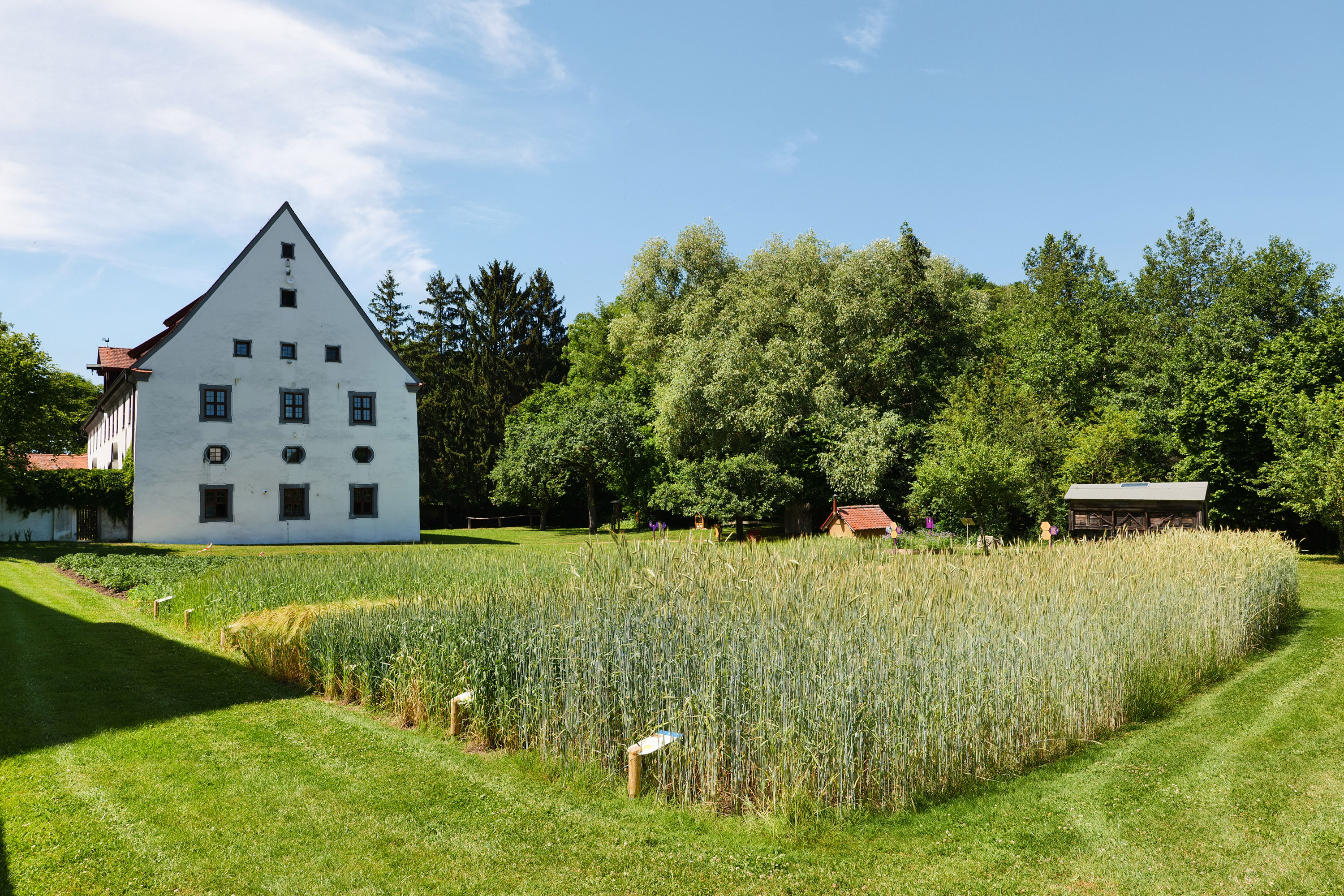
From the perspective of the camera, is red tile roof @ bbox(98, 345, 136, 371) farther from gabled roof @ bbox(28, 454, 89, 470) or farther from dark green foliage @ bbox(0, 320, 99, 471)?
gabled roof @ bbox(28, 454, 89, 470)

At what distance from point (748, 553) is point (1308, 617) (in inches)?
473

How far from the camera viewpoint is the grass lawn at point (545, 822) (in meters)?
4.55

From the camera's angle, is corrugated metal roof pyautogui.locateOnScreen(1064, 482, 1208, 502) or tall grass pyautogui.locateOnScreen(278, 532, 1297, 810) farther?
corrugated metal roof pyautogui.locateOnScreen(1064, 482, 1208, 502)

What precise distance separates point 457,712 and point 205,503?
2591 centimetres

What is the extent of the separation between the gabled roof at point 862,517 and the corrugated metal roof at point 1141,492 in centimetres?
581

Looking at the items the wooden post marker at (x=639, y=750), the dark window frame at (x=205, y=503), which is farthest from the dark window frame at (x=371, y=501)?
the wooden post marker at (x=639, y=750)

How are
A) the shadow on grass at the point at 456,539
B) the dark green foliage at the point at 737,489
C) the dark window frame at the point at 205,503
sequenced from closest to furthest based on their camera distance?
the dark window frame at the point at 205,503 < the dark green foliage at the point at 737,489 < the shadow on grass at the point at 456,539

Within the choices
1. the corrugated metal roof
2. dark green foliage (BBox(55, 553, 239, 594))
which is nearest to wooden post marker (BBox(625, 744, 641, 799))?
dark green foliage (BBox(55, 553, 239, 594))

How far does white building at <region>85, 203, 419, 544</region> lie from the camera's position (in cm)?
2742

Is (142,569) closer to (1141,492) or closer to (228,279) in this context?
(228,279)

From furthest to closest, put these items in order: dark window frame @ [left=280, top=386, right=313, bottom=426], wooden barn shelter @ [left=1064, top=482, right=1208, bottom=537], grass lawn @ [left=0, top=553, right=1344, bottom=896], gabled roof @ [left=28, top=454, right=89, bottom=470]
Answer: gabled roof @ [left=28, top=454, right=89, bottom=470] < dark window frame @ [left=280, top=386, right=313, bottom=426] < wooden barn shelter @ [left=1064, top=482, right=1208, bottom=537] < grass lawn @ [left=0, top=553, right=1344, bottom=896]

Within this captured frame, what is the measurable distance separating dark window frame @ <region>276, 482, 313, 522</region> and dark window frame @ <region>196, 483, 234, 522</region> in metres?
1.55

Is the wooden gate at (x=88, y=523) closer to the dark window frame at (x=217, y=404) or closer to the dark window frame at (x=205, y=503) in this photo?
the dark window frame at (x=205, y=503)

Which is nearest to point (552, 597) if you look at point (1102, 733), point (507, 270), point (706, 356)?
point (1102, 733)
